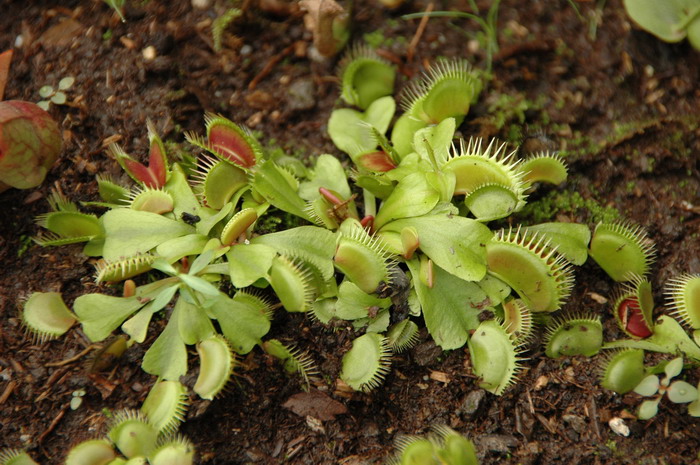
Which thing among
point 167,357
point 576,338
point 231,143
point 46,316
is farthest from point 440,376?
point 46,316

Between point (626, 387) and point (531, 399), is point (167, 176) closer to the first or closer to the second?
point (531, 399)

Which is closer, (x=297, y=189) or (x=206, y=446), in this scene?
(x=206, y=446)

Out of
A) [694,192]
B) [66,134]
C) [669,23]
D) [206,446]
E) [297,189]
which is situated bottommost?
[206,446]

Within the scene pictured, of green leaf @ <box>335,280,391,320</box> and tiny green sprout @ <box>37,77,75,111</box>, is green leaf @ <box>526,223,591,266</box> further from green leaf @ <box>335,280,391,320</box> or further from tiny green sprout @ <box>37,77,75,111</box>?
tiny green sprout @ <box>37,77,75,111</box>

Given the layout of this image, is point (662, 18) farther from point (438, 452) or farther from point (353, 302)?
point (438, 452)

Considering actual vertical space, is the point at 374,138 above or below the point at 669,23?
below

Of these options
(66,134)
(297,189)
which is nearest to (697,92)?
(297,189)

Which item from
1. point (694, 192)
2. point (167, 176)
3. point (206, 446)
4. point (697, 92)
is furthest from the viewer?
point (697, 92)

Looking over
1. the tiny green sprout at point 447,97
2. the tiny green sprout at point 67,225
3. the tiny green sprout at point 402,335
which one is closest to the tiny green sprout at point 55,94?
the tiny green sprout at point 67,225
